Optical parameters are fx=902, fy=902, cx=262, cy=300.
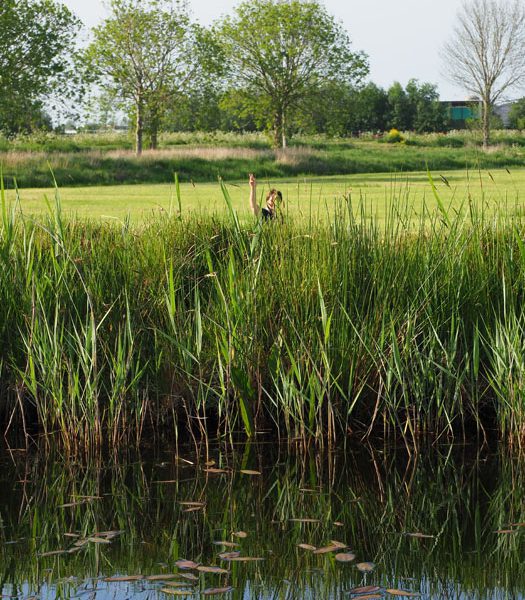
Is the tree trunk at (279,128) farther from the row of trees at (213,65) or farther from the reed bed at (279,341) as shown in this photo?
the reed bed at (279,341)

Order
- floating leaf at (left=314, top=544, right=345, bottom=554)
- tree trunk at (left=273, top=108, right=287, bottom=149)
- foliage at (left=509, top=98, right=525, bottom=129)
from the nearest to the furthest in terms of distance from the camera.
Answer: floating leaf at (left=314, top=544, right=345, bottom=554) → tree trunk at (left=273, top=108, right=287, bottom=149) → foliage at (left=509, top=98, right=525, bottom=129)

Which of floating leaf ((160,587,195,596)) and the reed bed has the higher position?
the reed bed

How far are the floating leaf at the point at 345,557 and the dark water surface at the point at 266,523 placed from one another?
0.01 m

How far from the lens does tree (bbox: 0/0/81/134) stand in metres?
29.7

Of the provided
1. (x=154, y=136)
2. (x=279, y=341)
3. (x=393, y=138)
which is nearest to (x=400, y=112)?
(x=393, y=138)

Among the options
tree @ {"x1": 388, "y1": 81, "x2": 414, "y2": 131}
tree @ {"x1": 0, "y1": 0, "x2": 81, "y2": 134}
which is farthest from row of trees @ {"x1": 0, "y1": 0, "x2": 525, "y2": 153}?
tree @ {"x1": 388, "y1": 81, "x2": 414, "y2": 131}

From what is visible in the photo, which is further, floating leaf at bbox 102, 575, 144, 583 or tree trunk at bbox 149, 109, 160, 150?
tree trunk at bbox 149, 109, 160, 150

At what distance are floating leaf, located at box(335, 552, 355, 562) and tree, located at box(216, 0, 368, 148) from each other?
→ 3743 centimetres

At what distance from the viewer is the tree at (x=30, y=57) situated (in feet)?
97.6

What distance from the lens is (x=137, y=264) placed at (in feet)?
18.5

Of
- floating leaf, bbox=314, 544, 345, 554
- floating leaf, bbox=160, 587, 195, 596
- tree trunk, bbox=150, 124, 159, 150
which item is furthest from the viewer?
tree trunk, bbox=150, 124, 159, 150

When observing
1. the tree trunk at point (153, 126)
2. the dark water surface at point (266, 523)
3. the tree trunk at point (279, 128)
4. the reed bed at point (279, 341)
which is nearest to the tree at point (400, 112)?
the tree trunk at point (279, 128)

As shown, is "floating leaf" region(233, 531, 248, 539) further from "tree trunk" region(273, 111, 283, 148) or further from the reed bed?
"tree trunk" region(273, 111, 283, 148)

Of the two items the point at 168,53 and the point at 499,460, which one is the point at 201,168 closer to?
the point at 168,53
